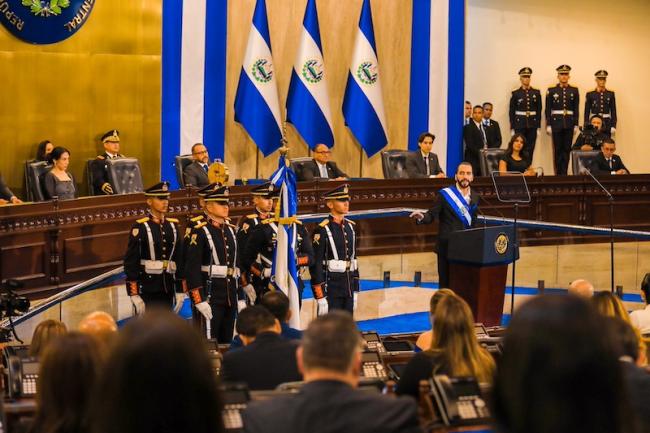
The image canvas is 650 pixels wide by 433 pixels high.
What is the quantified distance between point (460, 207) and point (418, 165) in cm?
393

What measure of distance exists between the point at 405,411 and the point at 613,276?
7.13m

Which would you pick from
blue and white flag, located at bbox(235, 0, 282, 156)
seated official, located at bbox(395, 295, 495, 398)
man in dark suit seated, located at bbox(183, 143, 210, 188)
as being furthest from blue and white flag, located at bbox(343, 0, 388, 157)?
seated official, located at bbox(395, 295, 495, 398)

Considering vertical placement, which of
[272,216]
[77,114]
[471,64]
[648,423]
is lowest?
[648,423]

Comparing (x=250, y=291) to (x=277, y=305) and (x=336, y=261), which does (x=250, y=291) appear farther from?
(x=277, y=305)

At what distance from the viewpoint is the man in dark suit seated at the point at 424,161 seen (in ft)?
42.8

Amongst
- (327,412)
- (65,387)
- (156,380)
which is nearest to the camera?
(156,380)

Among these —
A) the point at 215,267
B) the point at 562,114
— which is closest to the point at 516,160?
the point at 562,114

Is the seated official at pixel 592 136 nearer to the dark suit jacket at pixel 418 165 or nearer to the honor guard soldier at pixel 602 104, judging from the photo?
the honor guard soldier at pixel 602 104

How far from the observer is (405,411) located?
112 inches

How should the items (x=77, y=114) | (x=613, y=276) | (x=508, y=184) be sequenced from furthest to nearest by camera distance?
1. (x=508, y=184)
2. (x=77, y=114)
3. (x=613, y=276)

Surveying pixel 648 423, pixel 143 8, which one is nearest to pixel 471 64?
pixel 143 8

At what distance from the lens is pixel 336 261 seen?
27.4ft

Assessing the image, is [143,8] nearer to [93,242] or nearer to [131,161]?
[131,161]

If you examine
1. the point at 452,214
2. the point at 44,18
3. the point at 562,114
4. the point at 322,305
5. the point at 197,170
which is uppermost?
the point at 44,18
